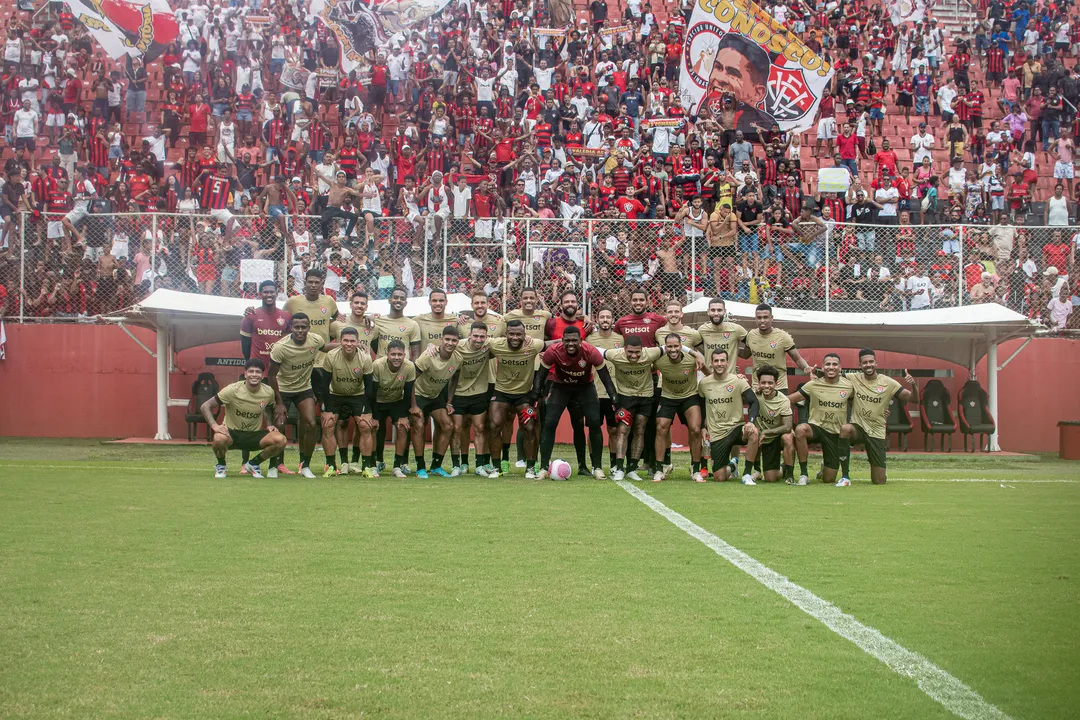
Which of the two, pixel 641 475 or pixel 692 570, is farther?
pixel 641 475

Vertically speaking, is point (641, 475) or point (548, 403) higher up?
point (548, 403)

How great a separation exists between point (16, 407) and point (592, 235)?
10.7 metres

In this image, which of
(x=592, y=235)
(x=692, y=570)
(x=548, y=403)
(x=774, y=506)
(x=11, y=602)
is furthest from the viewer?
(x=592, y=235)

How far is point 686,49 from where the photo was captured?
26.5 m

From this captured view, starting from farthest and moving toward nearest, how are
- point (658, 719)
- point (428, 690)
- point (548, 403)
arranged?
point (548, 403)
point (428, 690)
point (658, 719)

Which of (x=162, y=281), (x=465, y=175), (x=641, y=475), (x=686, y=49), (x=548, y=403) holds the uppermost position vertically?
(x=686, y=49)

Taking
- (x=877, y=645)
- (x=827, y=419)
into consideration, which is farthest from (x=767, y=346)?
(x=877, y=645)

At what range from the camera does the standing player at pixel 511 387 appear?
13367mm

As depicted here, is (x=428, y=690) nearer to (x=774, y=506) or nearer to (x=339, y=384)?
(x=774, y=506)

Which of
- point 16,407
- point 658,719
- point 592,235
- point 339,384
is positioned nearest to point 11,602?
point 658,719

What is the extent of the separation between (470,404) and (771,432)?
3449 mm

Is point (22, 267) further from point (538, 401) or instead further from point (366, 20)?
point (538, 401)

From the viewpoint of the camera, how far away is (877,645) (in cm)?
500

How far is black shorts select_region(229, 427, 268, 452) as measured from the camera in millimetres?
12898
